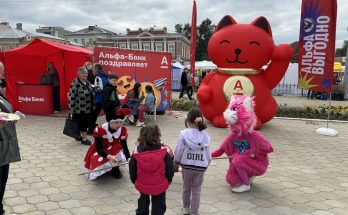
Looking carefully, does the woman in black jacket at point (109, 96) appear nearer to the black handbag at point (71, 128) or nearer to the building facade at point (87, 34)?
the black handbag at point (71, 128)

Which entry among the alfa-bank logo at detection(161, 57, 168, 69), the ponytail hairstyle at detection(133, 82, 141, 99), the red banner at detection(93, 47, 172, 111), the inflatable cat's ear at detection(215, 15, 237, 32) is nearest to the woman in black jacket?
the ponytail hairstyle at detection(133, 82, 141, 99)

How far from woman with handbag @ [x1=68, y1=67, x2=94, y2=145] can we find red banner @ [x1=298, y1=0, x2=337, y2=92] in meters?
5.96

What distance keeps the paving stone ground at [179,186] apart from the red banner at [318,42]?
227cm

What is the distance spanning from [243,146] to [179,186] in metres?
1.09

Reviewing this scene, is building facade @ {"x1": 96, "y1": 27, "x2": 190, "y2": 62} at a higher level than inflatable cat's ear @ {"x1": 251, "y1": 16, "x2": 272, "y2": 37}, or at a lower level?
Answer: higher

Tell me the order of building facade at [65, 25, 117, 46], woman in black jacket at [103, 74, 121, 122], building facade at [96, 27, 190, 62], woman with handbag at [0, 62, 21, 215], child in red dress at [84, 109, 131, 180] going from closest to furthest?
1. woman with handbag at [0, 62, 21, 215]
2. child in red dress at [84, 109, 131, 180]
3. woman in black jacket at [103, 74, 121, 122]
4. building facade at [96, 27, 190, 62]
5. building facade at [65, 25, 117, 46]

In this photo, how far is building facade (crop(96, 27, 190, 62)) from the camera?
55.9 metres

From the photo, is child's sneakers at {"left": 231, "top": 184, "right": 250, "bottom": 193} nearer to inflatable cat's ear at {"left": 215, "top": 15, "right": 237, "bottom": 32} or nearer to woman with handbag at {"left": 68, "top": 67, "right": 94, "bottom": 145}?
woman with handbag at {"left": 68, "top": 67, "right": 94, "bottom": 145}

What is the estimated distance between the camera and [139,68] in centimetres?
1038

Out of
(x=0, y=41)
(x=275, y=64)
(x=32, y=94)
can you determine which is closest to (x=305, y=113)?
(x=275, y=64)

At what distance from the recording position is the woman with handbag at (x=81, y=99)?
662cm

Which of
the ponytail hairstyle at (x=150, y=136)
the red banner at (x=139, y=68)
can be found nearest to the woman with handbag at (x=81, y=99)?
the red banner at (x=139, y=68)

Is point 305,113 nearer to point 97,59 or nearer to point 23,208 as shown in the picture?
point 97,59

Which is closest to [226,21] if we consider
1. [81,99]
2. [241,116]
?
[81,99]
